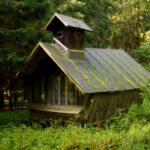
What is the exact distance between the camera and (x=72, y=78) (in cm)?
1891

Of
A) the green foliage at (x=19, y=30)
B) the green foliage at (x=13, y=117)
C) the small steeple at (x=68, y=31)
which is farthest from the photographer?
the green foliage at (x=13, y=117)

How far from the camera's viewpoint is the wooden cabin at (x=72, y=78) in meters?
19.9

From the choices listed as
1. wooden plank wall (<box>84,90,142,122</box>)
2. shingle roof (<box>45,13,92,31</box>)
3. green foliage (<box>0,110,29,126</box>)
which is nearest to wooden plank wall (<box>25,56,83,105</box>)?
wooden plank wall (<box>84,90,142,122</box>)

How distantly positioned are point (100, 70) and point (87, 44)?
45.9ft

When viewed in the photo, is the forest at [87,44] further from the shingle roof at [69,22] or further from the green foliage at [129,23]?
the shingle roof at [69,22]

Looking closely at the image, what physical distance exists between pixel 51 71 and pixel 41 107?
7.82 ft

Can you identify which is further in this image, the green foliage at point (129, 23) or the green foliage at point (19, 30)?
the green foliage at point (129, 23)

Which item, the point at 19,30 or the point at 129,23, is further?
the point at 129,23

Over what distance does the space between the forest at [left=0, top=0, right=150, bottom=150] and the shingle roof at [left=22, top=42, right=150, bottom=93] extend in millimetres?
1627

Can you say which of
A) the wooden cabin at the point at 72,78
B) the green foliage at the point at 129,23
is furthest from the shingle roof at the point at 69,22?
the green foliage at the point at 129,23

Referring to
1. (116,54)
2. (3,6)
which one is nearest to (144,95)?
(3,6)

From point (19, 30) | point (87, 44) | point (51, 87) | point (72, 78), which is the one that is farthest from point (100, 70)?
point (87, 44)

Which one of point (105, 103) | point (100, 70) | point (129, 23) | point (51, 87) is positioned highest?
point (129, 23)

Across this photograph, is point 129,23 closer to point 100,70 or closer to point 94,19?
point 94,19
